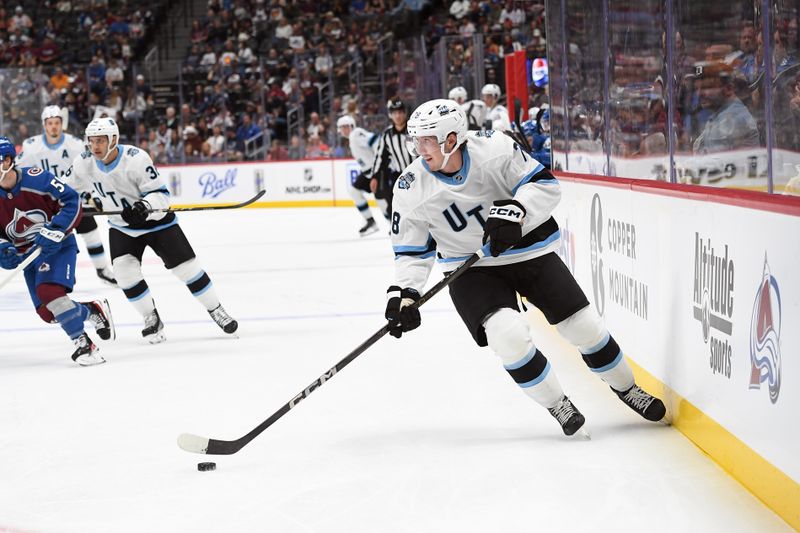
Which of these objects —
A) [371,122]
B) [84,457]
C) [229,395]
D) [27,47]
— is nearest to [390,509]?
[84,457]

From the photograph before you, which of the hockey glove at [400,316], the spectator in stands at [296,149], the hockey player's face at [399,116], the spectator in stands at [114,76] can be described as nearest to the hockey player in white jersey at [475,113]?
the hockey player's face at [399,116]

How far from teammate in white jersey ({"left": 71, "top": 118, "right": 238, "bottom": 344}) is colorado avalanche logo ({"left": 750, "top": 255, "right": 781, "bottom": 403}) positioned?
11.6 ft

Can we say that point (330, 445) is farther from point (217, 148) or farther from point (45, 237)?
point (217, 148)

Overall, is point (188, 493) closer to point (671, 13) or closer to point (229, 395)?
point (229, 395)

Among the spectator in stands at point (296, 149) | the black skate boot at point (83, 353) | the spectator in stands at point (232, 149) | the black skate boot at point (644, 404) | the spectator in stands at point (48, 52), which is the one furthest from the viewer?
the spectator in stands at point (48, 52)

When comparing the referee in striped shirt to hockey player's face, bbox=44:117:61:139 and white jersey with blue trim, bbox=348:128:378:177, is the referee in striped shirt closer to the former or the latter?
white jersey with blue trim, bbox=348:128:378:177

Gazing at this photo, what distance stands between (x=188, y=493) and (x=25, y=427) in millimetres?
1212

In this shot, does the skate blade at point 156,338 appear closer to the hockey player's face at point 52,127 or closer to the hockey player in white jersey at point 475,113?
the hockey player's face at point 52,127

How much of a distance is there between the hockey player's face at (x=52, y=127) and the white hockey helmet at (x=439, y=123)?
5.85m

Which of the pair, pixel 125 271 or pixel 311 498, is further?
pixel 125 271

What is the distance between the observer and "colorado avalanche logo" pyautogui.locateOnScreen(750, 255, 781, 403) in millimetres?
2568

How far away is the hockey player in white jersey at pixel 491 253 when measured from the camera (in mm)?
3396

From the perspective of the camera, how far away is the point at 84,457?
140 inches

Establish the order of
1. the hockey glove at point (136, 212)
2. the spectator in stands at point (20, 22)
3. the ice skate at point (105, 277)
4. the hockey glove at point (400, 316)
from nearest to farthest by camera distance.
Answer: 1. the hockey glove at point (400, 316)
2. the hockey glove at point (136, 212)
3. the ice skate at point (105, 277)
4. the spectator in stands at point (20, 22)
